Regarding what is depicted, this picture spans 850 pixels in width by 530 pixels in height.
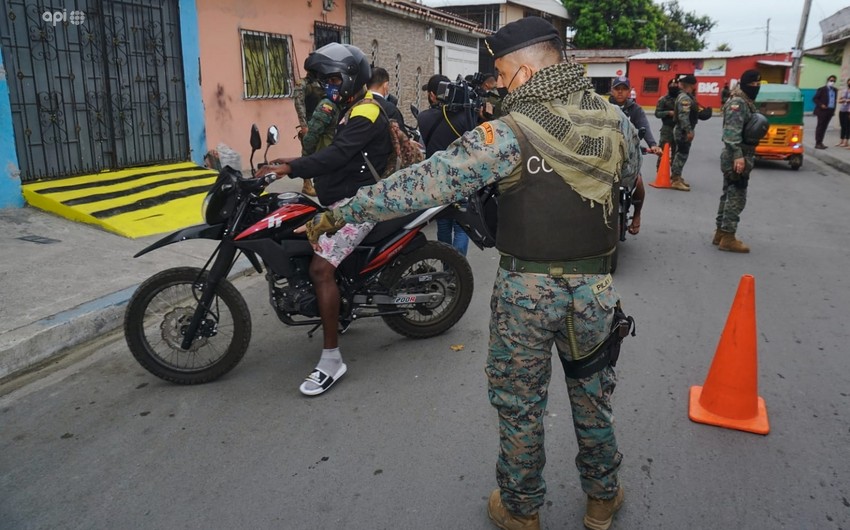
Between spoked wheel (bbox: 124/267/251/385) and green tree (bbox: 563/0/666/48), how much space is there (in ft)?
146

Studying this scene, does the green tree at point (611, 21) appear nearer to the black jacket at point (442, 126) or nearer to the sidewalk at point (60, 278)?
the black jacket at point (442, 126)

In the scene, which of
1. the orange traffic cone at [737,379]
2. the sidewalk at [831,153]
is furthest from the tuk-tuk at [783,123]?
the orange traffic cone at [737,379]

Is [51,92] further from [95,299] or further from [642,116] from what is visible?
[642,116]

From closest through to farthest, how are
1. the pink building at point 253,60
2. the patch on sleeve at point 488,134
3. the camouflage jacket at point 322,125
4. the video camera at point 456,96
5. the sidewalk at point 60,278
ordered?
the patch on sleeve at point 488,134 → the camouflage jacket at point 322,125 → the sidewalk at point 60,278 → the video camera at point 456,96 → the pink building at point 253,60

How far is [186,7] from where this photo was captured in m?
9.30

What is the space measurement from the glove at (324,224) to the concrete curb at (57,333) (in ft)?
8.13

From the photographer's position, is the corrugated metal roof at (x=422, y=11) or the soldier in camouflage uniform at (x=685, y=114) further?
the corrugated metal roof at (x=422, y=11)

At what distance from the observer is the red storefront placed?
39406 millimetres

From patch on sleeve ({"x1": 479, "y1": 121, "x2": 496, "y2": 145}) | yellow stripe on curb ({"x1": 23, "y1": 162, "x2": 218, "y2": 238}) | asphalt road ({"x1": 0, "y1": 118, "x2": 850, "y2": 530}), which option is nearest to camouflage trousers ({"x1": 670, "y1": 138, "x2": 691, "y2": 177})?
asphalt road ({"x1": 0, "y1": 118, "x2": 850, "y2": 530})

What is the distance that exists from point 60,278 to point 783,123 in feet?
43.4

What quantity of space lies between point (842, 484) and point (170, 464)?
2.95 metres

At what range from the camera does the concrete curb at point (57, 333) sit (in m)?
4.02

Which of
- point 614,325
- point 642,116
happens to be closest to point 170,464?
point 614,325

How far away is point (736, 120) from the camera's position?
21.1 ft
